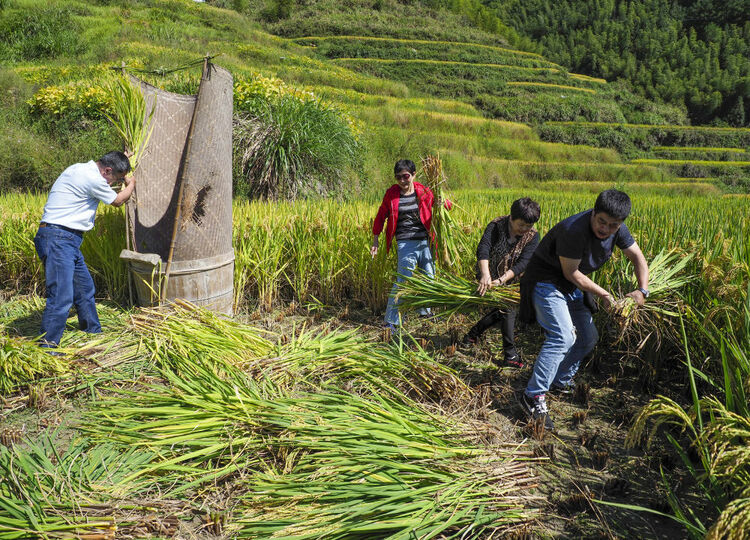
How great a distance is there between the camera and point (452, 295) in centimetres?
314

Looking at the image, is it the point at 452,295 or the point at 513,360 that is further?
the point at 513,360

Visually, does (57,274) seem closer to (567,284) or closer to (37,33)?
(567,284)

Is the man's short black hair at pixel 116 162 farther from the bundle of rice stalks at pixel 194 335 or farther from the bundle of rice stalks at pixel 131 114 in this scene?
the bundle of rice stalks at pixel 194 335

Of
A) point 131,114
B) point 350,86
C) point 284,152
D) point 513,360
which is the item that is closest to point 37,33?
point 350,86

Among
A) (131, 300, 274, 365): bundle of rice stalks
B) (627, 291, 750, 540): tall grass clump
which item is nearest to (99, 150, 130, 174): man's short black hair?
(131, 300, 274, 365): bundle of rice stalks

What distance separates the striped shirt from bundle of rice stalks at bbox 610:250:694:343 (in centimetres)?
157

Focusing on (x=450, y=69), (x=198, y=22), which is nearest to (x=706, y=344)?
(x=198, y=22)

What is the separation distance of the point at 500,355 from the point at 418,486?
6.14 ft

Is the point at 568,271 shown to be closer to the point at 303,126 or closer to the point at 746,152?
the point at 303,126

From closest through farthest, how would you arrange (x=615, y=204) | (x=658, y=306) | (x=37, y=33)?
(x=615, y=204), (x=658, y=306), (x=37, y=33)

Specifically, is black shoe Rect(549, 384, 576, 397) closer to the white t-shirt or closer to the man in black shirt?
the man in black shirt

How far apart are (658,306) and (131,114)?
12.7 ft

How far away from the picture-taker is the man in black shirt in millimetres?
2396

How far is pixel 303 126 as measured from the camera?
24.2ft
